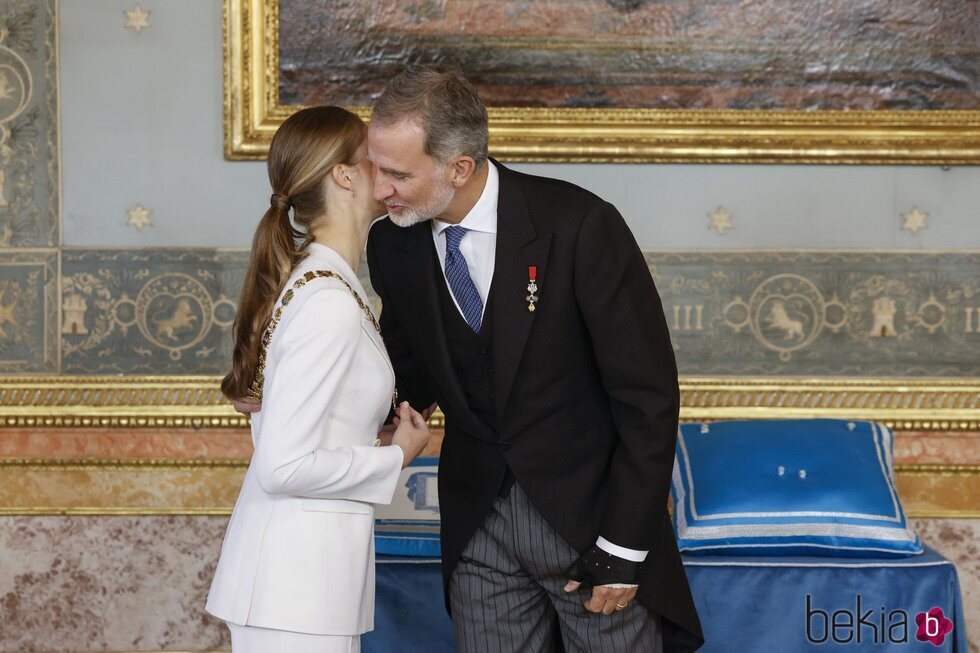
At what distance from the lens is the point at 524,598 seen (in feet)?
7.74

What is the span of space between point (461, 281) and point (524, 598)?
2.36 feet

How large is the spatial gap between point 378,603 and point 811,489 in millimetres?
1435

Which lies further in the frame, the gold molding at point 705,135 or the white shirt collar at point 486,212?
the gold molding at point 705,135

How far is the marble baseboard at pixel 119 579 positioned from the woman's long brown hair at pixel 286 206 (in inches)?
81.5

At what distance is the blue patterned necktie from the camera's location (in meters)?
2.30

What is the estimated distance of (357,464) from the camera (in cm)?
A: 221

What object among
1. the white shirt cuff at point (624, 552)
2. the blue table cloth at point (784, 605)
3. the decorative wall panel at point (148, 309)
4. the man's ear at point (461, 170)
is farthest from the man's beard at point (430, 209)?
the decorative wall panel at point (148, 309)

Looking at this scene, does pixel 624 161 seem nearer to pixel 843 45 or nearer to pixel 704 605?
pixel 843 45

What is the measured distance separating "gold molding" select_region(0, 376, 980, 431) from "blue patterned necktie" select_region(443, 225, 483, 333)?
2.09 meters

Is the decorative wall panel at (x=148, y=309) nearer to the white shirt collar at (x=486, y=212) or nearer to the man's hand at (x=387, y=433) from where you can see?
the man's hand at (x=387, y=433)

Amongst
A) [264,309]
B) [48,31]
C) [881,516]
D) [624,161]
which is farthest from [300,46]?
[881,516]

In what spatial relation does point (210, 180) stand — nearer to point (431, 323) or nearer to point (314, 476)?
point (431, 323)

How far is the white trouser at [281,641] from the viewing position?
2.18m

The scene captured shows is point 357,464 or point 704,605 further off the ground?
point 357,464
